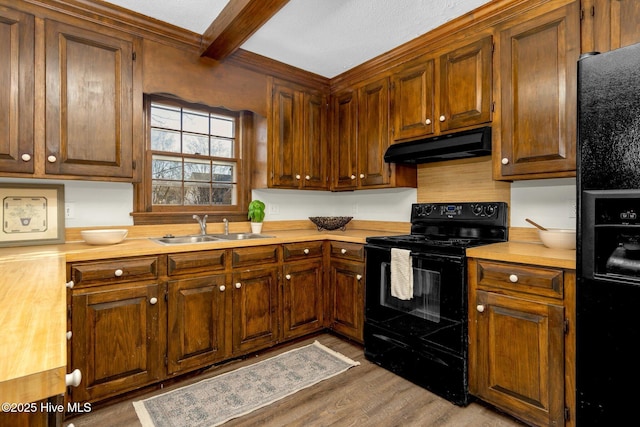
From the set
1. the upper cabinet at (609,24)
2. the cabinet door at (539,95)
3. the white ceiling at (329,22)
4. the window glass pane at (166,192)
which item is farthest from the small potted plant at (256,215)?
the upper cabinet at (609,24)

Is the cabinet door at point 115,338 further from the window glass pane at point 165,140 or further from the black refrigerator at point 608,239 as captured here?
the black refrigerator at point 608,239

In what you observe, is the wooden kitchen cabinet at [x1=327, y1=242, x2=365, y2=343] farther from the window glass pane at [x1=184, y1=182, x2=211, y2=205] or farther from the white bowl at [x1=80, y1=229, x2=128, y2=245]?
the white bowl at [x1=80, y1=229, x2=128, y2=245]

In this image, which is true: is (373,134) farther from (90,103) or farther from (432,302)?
(90,103)

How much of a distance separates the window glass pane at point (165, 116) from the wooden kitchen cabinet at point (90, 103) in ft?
1.32

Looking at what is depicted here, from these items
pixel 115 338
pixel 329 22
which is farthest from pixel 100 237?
pixel 329 22

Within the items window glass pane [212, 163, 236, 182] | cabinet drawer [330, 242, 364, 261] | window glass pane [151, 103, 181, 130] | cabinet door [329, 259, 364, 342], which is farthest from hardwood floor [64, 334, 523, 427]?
window glass pane [151, 103, 181, 130]

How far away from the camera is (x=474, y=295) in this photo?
6.35 ft

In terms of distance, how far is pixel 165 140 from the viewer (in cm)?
278

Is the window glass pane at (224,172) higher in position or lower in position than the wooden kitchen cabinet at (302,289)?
higher

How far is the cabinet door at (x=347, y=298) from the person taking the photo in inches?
105

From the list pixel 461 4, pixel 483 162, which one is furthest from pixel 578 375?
pixel 461 4

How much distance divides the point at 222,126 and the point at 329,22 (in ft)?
4.42

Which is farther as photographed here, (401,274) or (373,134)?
(373,134)

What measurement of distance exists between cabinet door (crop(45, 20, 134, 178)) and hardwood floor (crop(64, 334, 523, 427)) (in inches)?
57.5
